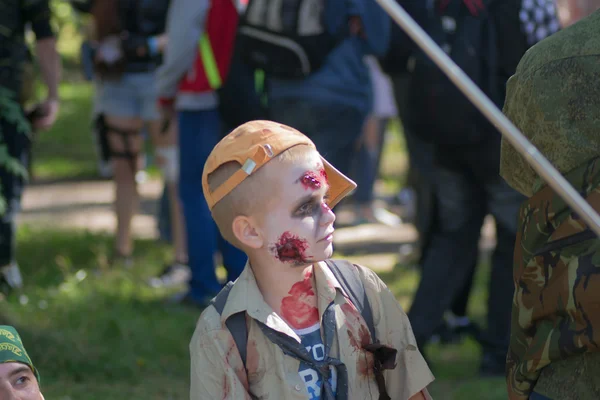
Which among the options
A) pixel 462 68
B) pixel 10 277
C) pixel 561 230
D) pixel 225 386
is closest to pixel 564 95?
pixel 561 230

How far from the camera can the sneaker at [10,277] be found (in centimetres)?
583

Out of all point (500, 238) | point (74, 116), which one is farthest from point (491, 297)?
point (74, 116)

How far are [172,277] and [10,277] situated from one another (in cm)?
99

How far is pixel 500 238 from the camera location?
468cm

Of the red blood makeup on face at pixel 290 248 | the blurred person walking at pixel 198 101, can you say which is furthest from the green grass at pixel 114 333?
the red blood makeup on face at pixel 290 248

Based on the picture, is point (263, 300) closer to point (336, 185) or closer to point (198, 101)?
point (336, 185)

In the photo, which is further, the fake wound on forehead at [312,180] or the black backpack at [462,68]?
the black backpack at [462,68]

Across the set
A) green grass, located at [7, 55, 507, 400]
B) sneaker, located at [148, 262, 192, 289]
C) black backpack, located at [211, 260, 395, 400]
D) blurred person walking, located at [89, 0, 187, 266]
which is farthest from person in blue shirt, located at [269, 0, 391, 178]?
black backpack, located at [211, 260, 395, 400]

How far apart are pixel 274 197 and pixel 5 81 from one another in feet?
10.5

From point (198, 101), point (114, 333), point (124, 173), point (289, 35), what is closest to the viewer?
point (289, 35)

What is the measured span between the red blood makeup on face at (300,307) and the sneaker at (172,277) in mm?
3785

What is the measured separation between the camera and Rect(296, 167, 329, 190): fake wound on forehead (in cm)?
244

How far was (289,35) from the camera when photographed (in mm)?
4555

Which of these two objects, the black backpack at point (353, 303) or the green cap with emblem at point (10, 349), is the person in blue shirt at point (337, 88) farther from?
the green cap with emblem at point (10, 349)
